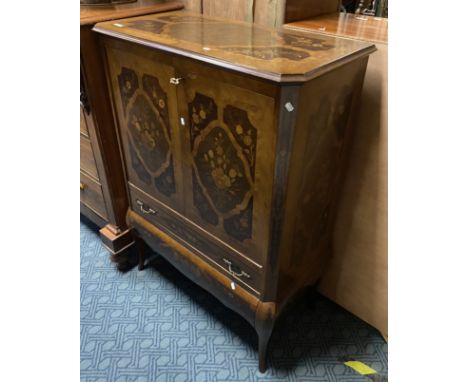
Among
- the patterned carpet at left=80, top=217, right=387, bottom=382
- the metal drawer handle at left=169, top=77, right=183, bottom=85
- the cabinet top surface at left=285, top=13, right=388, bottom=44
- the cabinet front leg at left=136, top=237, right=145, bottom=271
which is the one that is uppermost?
the cabinet top surface at left=285, top=13, right=388, bottom=44

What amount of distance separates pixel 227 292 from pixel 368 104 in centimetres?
67

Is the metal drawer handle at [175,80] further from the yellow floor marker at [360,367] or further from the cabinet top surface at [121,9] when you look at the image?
the yellow floor marker at [360,367]

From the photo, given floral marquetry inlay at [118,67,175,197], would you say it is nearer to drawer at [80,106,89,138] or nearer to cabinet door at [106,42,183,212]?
cabinet door at [106,42,183,212]

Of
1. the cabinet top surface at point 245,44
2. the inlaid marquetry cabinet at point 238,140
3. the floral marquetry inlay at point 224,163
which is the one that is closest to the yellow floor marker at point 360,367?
the inlaid marquetry cabinet at point 238,140

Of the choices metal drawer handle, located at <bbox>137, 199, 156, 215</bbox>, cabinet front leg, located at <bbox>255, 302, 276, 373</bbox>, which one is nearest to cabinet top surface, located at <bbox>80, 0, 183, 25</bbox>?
metal drawer handle, located at <bbox>137, 199, 156, 215</bbox>

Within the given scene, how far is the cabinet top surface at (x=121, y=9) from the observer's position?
1076 mm

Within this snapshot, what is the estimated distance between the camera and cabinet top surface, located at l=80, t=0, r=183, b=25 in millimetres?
1076

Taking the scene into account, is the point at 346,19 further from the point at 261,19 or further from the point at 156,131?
the point at 156,131

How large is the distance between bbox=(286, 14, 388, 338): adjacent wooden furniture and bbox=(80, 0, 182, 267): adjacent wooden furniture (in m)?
0.57

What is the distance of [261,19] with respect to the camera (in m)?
1.07

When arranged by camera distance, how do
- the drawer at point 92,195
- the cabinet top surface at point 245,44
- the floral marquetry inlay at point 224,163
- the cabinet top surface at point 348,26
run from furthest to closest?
the drawer at point 92,195
the cabinet top surface at point 348,26
the floral marquetry inlay at point 224,163
the cabinet top surface at point 245,44

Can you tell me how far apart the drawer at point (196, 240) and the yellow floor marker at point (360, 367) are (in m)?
0.48

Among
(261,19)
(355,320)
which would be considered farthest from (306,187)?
(355,320)

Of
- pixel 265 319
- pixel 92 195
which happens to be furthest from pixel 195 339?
pixel 92 195
